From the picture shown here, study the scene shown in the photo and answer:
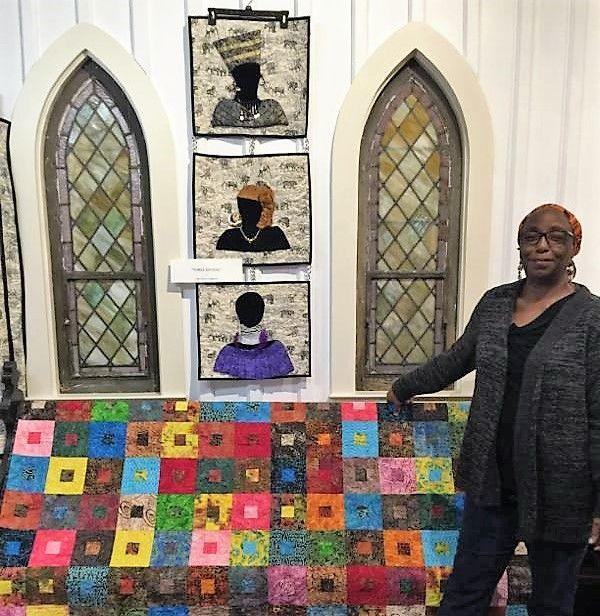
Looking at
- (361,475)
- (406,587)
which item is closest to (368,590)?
(406,587)

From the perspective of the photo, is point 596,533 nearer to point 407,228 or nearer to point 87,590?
point 407,228

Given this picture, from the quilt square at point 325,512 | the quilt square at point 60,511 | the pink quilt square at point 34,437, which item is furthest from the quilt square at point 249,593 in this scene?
the pink quilt square at point 34,437

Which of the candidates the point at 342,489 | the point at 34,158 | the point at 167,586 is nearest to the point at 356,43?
the point at 34,158

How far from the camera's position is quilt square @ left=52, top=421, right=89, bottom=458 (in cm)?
227

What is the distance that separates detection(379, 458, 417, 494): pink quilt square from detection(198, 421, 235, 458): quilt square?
0.58 m

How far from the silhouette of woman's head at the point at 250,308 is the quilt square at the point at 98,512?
821 millimetres

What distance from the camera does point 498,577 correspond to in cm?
178

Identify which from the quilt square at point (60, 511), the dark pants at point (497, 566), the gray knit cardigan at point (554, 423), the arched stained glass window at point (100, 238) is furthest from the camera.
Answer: the arched stained glass window at point (100, 238)

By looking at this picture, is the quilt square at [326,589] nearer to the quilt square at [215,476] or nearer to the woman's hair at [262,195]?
the quilt square at [215,476]

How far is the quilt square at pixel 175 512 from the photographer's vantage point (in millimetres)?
2139

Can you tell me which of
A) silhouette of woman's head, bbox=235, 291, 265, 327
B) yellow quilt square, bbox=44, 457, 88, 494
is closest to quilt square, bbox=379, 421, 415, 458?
silhouette of woman's head, bbox=235, 291, 265, 327

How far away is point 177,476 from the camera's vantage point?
2.24 metres

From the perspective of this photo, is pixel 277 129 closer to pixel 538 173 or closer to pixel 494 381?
pixel 538 173

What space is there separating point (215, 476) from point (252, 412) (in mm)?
277
